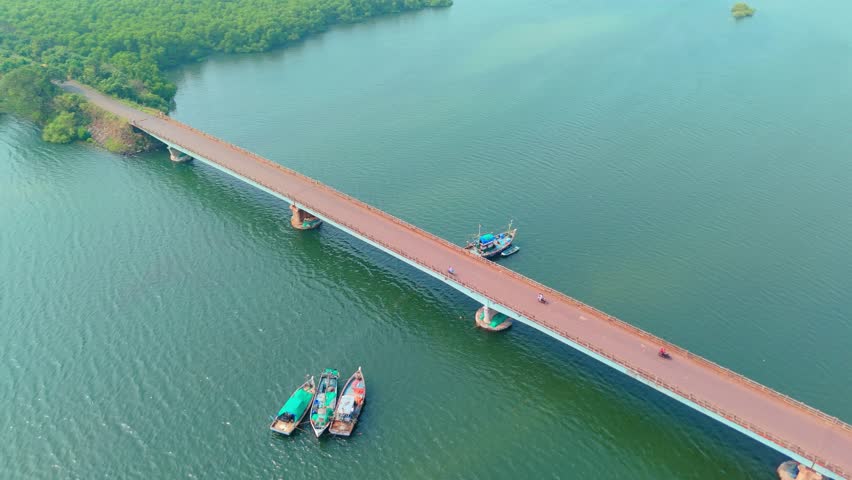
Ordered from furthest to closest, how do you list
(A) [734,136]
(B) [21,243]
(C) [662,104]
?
1. (C) [662,104]
2. (A) [734,136]
3. (B) [21,243]

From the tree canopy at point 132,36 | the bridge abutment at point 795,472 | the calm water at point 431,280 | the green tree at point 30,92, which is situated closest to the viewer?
the bridge abutment at point 795,472

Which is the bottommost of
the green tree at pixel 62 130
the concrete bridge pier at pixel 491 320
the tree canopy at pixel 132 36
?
the concrete bridge pier at pixel 491 320

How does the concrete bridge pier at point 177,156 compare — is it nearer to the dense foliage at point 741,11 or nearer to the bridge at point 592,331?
the bridge at point 592,331

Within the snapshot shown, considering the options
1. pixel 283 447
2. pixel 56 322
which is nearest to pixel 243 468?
pixel 283 447

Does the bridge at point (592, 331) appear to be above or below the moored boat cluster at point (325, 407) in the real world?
above

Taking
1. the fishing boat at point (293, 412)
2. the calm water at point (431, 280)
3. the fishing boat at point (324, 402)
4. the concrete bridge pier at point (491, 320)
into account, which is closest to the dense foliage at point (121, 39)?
the calm water at point (431, 280)

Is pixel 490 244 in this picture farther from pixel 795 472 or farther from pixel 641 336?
pixel 795 472

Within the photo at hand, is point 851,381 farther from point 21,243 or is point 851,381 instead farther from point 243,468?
point 21,243
